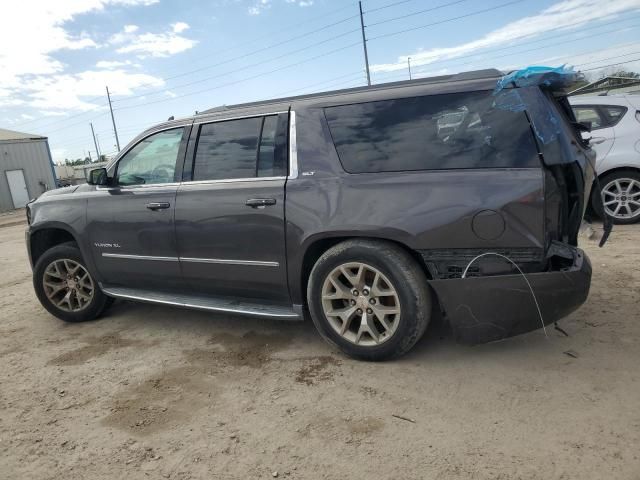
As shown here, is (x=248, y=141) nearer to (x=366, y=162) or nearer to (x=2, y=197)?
(x=366, y=162)

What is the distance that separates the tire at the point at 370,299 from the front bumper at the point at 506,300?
20 cm

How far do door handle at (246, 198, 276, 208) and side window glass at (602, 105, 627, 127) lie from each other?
5.40 metres

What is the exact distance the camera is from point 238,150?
12.3 ft

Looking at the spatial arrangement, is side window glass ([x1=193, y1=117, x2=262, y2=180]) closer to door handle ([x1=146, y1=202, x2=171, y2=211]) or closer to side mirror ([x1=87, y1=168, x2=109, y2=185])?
door handle ([x1=146, y1=202, x2=171, y2=211])

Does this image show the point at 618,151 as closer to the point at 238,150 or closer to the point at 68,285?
the point at 238,150

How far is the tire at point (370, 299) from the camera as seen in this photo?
10.1ft

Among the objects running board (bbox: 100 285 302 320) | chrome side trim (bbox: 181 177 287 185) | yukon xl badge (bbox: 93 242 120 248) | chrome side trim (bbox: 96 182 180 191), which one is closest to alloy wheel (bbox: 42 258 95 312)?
running board (bbox: 100 285 302 320)

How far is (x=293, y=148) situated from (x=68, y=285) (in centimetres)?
284

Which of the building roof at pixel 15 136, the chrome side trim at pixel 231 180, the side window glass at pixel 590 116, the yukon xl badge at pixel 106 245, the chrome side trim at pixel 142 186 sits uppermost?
the building roof at pixel 15 136

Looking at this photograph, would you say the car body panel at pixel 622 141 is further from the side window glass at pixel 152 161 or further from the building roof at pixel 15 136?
the building roof at pixel 15 136

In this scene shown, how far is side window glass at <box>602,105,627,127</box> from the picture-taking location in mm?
6469

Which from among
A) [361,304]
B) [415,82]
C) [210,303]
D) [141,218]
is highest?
[415,82]

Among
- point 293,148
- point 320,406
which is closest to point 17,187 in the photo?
point 293,148

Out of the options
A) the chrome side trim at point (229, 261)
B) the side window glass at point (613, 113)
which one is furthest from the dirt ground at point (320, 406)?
the side window glass at point (613, 113)
